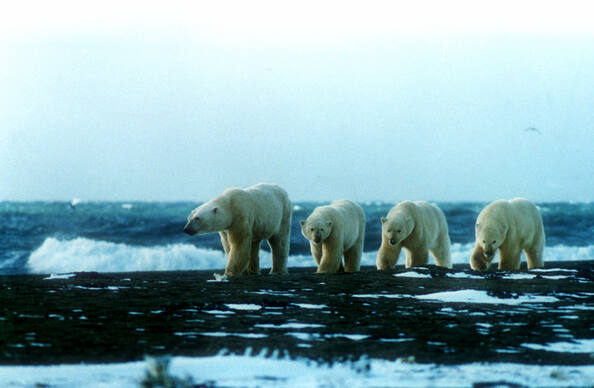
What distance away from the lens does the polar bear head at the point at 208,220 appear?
9719mm

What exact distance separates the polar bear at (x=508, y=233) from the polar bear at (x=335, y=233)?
1.76m

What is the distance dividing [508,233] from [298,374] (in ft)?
26.2

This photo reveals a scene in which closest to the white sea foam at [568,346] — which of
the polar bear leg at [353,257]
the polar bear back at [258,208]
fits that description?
the polar bear back at [258,208]

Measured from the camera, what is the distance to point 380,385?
3.51 meters

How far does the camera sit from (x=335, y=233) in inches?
422

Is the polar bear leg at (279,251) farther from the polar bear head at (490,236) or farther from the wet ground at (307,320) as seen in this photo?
the polar bear head at (490,236)

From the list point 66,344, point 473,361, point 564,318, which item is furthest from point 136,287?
point 473,361

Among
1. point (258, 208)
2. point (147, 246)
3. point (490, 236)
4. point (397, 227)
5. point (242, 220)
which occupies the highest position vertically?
point (258, 208)

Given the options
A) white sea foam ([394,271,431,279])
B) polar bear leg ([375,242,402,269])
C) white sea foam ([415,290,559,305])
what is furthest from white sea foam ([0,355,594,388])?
polar bear leg ([375,242,402,269])

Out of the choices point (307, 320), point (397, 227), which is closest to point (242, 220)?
point (397, 227)

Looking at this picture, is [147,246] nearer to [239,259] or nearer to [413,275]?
[239,259]

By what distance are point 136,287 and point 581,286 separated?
4.86 metres

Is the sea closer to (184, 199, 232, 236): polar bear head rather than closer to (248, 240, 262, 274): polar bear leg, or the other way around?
(248, 240, 262, 274): polar bear leg

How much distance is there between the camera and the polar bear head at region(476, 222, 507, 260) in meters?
10.7
